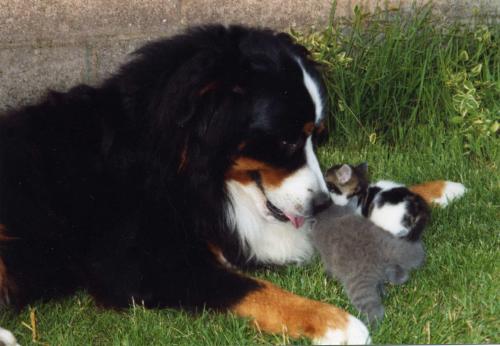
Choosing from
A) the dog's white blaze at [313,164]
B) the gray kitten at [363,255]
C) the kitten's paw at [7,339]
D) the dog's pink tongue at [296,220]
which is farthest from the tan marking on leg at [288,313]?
the kitten's paw at [7,339]

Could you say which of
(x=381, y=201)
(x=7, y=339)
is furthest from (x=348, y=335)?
(x=7, y=339)

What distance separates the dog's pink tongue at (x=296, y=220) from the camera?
3.38 metres

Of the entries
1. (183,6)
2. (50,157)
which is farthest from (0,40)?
(50,157)

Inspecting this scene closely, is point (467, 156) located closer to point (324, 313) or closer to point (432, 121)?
point (432, 121)

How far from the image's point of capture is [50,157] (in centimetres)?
337

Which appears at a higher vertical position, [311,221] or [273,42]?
[273,42]

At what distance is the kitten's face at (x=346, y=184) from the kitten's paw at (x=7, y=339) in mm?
1500

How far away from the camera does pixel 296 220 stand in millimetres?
3477

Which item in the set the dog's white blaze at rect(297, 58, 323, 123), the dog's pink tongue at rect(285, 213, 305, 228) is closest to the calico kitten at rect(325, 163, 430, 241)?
the dog's pink tongue at rect(285, 213, 305, 228)

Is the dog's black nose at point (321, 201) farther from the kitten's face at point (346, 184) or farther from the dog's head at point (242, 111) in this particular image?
the kitten's face at point (346, 184)

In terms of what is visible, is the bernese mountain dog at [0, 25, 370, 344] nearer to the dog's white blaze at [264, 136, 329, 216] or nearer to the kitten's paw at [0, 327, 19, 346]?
the dog's white blaze at [264, 136, 329, 216]

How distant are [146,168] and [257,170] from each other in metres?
0.48

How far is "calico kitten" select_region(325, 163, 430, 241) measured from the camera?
10.9ft

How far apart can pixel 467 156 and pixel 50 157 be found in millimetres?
2605
